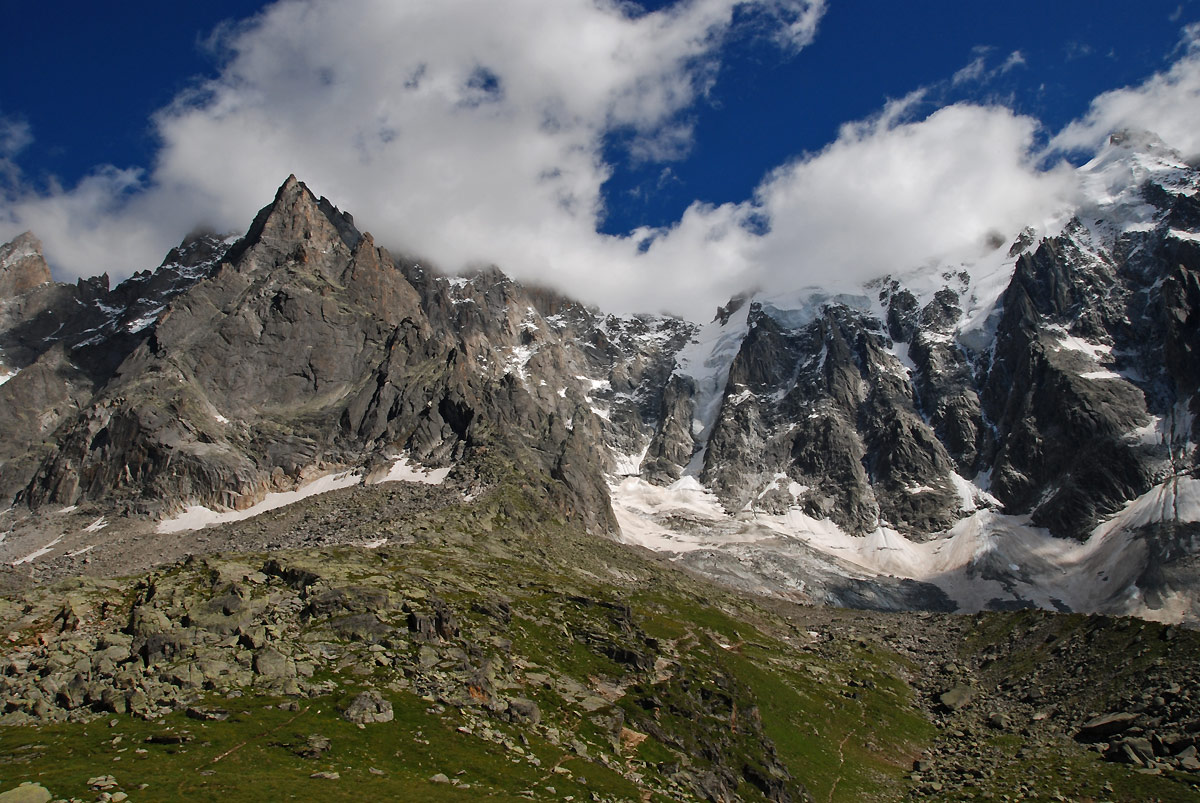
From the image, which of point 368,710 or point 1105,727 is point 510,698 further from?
point 1105,727

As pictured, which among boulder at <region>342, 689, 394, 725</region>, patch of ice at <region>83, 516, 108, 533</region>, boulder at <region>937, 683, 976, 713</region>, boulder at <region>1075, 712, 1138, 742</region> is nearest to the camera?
boulder at <region>342, 689, 394, 725</region>

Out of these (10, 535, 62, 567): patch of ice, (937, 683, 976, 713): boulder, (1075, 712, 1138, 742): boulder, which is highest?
(1075, 712, 1138, 742): boulder

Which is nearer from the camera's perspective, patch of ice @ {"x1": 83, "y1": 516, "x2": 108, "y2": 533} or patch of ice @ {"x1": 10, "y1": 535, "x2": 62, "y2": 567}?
patch of ice @ {"x1": 10, "y1": 535, "x2": 62, "y2": 567}

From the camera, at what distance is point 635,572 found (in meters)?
173

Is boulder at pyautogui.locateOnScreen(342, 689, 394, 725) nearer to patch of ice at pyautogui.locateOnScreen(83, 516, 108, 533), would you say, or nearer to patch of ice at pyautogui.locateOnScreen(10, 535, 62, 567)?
patch of ice at pyautogui.locateOnScreen(10, 535, 62, 567)

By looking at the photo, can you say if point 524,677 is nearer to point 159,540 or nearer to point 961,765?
point 961,765

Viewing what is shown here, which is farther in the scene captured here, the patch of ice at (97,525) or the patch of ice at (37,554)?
the patch of ice at (97,525)

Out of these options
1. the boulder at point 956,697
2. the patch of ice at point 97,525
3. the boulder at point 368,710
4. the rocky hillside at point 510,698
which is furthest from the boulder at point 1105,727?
the patch of ice at point 97,525

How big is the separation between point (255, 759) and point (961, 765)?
72.2 m

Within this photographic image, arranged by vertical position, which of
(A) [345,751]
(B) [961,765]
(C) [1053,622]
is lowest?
(B) [961,765]

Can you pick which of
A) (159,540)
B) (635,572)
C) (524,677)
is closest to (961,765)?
(524,677)

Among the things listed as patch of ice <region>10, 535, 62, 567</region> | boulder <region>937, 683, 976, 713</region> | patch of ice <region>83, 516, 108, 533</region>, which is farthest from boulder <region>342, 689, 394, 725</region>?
patch of ice <region>83, 516, 108, 533</region>

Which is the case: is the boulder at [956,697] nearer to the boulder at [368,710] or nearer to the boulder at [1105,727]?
the boulder at [1105,727]

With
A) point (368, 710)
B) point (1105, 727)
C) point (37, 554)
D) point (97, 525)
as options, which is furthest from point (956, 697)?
point (97, 525)
